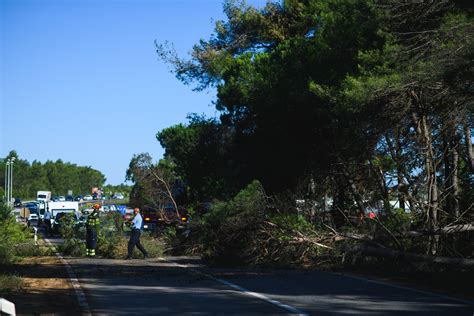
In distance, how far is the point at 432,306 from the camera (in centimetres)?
1070

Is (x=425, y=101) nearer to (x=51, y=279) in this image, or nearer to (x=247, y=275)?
(x=247, y=275)

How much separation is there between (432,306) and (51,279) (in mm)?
9370

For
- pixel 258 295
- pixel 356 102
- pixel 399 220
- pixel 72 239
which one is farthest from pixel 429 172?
pixel 72 239

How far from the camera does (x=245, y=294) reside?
497 inches

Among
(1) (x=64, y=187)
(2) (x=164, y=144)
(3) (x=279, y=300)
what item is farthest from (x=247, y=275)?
(1) (x=64, y=187)

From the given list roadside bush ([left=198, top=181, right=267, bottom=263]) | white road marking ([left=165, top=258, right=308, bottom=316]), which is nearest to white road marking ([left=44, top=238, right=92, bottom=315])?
white road marking ([left=165, top=258, right=308, bottom=316])

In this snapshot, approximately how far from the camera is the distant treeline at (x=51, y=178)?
12382 centimetres

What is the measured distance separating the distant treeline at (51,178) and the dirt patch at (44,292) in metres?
98.1

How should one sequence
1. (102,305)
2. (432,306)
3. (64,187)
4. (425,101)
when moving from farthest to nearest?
(64,187), (425,101), (102,305), (432,306)

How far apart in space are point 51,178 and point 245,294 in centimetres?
12906

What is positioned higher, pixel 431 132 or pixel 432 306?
pixel 431 132

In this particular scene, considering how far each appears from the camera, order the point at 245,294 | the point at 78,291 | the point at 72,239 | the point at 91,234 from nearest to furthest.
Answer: the point at 245,294
the point at 78,291
the point at 91,234
the point at 72,239

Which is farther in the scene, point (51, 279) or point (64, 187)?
point (64, 187)

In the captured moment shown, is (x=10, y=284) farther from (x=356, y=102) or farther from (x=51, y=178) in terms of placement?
(x=51, y=178)
